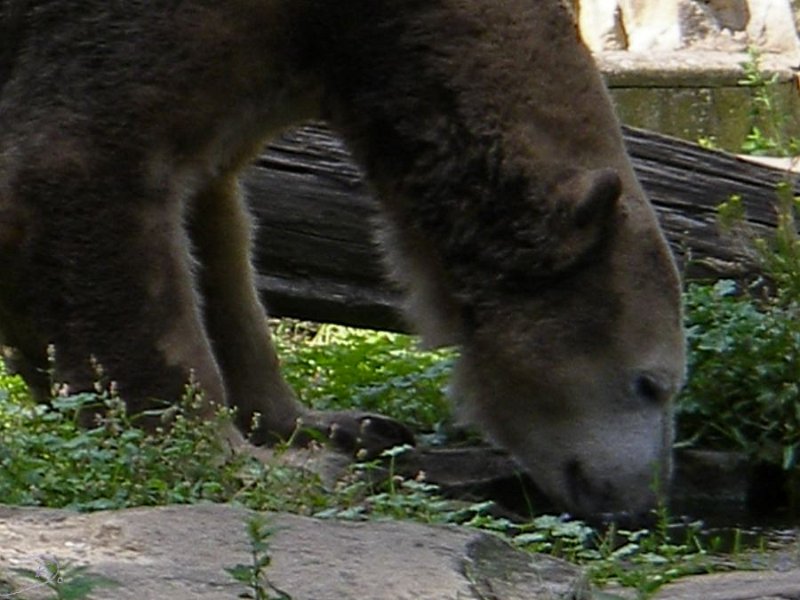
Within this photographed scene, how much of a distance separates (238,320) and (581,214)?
1.48m

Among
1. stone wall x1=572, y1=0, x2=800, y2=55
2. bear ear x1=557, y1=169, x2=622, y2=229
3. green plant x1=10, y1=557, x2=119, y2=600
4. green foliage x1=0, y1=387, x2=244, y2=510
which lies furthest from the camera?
stone wall x1=572, y1=0, x2=800, y2=55

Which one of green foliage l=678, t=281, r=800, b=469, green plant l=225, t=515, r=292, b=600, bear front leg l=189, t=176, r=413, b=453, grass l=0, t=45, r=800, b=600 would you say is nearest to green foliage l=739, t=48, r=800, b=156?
grass l=0, t=45, r=800, b=600

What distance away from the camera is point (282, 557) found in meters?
3.33

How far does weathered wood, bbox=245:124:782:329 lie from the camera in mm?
6648

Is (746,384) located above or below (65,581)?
below

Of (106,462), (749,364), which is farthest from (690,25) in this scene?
(106,462)

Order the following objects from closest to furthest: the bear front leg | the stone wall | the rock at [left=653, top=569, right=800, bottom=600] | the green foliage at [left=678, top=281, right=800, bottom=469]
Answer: the rock at [left=653, top=569, right=800, bottom=600] → the bear front leg → the green foliage at [left=678, top=281, right=800, bottom=469] → the stone wall

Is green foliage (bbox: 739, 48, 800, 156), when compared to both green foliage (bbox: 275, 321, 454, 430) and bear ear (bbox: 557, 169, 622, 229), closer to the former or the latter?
green foliage (bbox: 275, 321, 454, 430)

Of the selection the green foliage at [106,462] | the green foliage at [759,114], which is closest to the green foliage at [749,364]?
the green foliage at [759,114]

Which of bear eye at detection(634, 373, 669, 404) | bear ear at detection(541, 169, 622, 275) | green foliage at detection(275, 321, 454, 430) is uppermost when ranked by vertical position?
bear ear at detection(541, 169, 622, 275)

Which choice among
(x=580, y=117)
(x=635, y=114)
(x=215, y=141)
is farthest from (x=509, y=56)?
(x=635, y=114)

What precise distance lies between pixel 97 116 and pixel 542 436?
1.61 m

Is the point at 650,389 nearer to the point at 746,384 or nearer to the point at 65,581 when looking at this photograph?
the point at 746,384

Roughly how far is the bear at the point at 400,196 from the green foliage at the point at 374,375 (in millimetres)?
795
